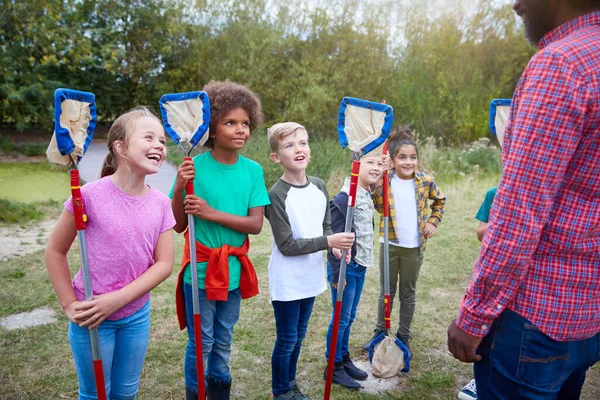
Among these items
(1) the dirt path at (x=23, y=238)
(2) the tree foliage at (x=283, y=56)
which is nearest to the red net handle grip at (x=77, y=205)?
(1) the dirt path at (x=23, y=238)

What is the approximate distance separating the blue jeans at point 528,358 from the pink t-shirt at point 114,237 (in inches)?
55.4

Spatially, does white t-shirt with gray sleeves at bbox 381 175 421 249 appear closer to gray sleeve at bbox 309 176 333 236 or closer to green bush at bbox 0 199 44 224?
gray sleeve at bbox 309 176 333 236

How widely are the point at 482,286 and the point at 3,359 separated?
3222 mm

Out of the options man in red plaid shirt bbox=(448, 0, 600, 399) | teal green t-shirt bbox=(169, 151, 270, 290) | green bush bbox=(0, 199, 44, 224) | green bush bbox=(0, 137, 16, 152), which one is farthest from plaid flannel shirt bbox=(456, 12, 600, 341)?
green bush bbox=(0, 137, 16, 152)

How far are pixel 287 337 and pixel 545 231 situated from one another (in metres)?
1.60

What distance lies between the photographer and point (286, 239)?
8.15 ft

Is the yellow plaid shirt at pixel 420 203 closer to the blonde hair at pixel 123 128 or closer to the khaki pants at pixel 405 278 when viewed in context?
the khaki pants at pixel 405 278

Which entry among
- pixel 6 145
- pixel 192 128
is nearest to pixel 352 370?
pixel 192 128

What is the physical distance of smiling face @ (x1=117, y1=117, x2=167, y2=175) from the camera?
1988mm

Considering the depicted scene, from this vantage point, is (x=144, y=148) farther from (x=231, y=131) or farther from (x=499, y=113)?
(x=499, y=113)

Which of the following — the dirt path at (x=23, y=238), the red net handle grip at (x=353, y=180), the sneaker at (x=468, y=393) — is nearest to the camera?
the red net handle grip at (x=353, y=180)

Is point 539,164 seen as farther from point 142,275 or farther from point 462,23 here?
point 462,23

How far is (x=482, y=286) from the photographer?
1392 millimetres

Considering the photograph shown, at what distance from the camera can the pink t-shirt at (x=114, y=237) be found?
194 cm
